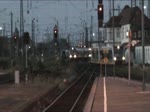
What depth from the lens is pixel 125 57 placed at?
8912 cm

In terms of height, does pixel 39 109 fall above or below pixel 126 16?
below

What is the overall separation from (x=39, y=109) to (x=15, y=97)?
511 cm

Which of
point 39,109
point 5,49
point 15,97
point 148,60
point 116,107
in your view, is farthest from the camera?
point 5,49

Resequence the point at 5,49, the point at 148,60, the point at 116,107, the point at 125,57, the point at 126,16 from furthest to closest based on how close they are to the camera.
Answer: the point at 5,49 → the point at 126,16 → the point at 125,57 → the point at 148,60 → the point at 116,107

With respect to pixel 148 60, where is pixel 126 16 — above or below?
above

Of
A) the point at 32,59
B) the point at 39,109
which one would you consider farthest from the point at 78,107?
the point at 32,59

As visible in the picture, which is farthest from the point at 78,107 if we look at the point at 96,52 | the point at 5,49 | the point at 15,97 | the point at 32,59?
the point at 5,49

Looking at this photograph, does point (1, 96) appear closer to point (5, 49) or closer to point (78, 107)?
point (78, 107)

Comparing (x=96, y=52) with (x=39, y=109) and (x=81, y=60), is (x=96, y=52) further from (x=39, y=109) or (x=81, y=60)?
(x=39, y=109)

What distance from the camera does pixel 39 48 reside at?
106938mm

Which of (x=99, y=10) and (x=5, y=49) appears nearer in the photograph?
(x=99, y=10)

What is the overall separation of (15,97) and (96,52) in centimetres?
5398

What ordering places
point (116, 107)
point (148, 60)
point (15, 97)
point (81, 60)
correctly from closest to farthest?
1. point (116, 107)
2. point (15, 97)
3. point (148, 60)
4. point (81, 60)

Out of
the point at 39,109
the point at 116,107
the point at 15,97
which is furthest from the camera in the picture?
the point at 15,97
